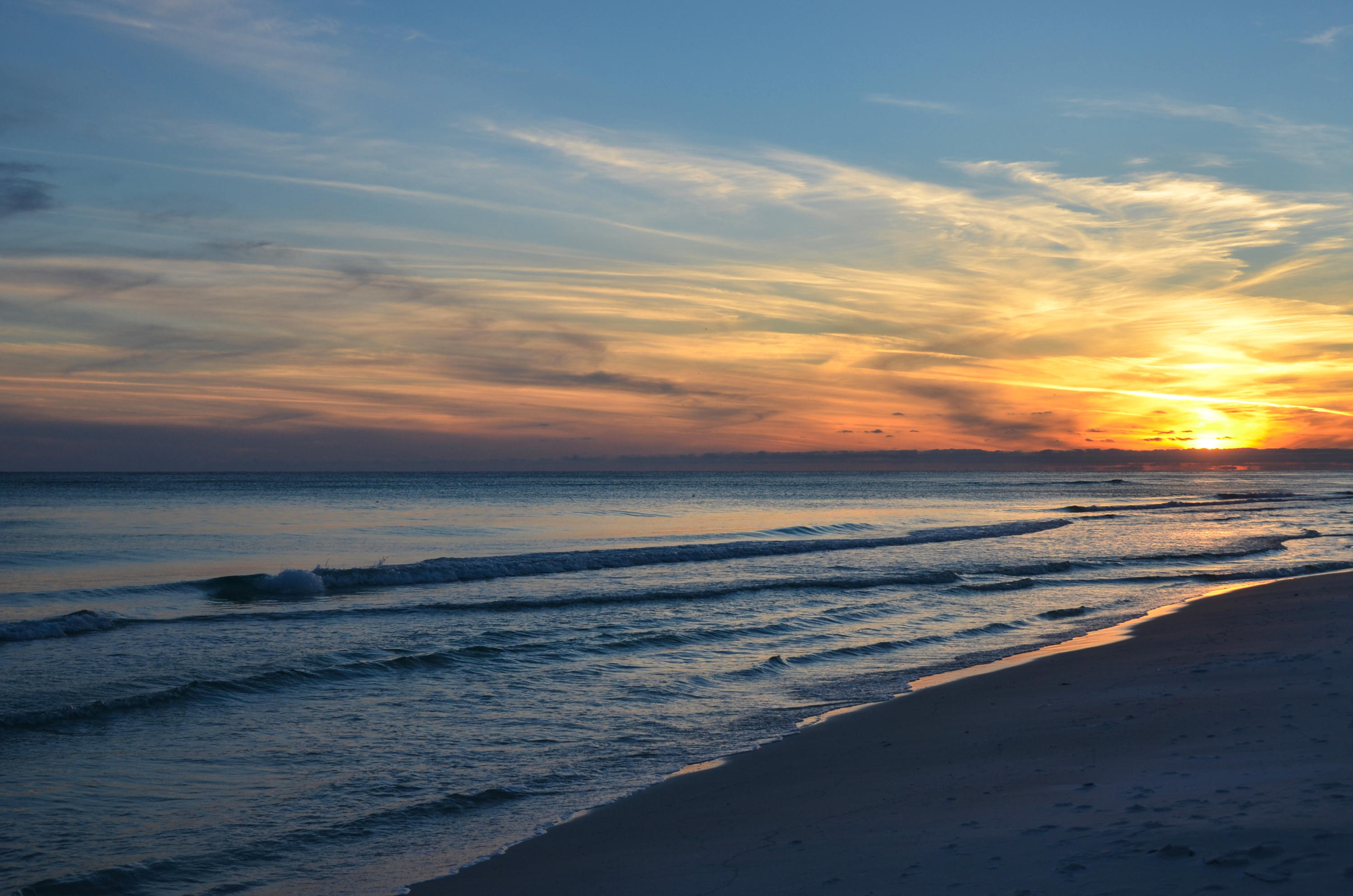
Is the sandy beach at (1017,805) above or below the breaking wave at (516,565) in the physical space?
above

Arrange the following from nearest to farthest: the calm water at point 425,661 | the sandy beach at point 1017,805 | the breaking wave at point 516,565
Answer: the sandy beach at point 1017,805 < the calm water at point 425,661 < the breaking wave at point 516,565

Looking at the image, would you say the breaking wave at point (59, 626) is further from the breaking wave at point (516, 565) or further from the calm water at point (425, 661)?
the breaking wave at point (516, 565)

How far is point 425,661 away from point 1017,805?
383 inches

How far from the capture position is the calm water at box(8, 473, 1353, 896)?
6.85 metres

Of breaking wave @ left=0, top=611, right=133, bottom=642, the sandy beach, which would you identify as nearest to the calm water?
breaking wave @ left=0, top=611, right=133, bottom=642

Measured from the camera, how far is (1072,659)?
511 inches

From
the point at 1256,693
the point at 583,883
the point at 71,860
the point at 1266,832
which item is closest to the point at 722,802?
the point at 583,883

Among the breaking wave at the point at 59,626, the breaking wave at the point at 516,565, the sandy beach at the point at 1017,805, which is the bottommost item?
the breaking wave at the point at 516,565

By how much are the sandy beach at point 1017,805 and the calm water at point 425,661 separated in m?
0.88

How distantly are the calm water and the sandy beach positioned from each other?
883 millimetres

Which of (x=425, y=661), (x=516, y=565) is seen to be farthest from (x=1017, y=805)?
(x=516, y=565)

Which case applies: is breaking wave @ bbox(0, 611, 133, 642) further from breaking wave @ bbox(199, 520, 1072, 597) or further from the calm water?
breaking wave @ bbox(199, 520, 1072, 597)

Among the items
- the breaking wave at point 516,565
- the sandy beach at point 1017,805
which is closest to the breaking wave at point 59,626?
the breaking wave at point 516,565

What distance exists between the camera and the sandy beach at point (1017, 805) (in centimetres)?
472
